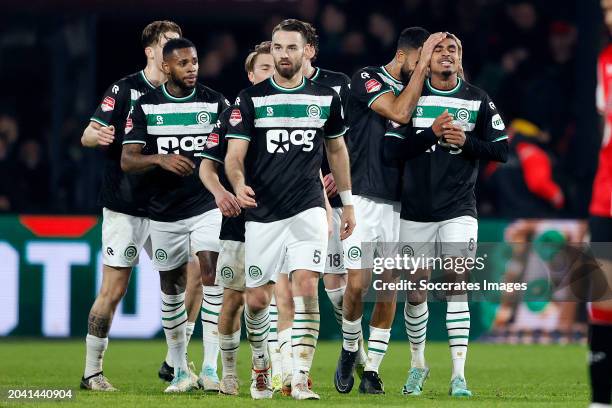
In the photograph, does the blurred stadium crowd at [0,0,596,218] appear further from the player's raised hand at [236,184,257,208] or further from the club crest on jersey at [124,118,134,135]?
the player's raised hand at [236,184,257,208]

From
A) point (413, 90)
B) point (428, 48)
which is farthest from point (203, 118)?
point (428, 48)

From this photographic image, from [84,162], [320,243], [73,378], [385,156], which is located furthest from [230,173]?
[84,162]

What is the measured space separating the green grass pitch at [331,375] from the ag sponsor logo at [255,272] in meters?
0.72

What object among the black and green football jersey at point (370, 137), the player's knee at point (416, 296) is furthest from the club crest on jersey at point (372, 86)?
the player's knee at point (416, 296)

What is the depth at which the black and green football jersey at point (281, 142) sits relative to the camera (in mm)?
8234

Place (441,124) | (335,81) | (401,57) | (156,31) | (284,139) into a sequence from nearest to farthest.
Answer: (284,139) < (441,124) < (401,57) < (156,31) < (335,81)

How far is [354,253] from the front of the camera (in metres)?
9.29

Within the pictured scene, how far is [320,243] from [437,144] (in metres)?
1.30

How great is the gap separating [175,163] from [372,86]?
4.50 ft

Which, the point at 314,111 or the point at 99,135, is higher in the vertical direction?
the point at 314,111

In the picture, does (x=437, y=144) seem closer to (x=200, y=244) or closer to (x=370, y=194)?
(x=370, y=194)

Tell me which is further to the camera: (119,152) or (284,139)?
(119,152)

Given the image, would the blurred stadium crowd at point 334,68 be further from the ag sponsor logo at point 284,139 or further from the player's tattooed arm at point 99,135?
the ag sponsor logo at point 284,139

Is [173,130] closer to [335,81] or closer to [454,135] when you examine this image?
[335,81]
